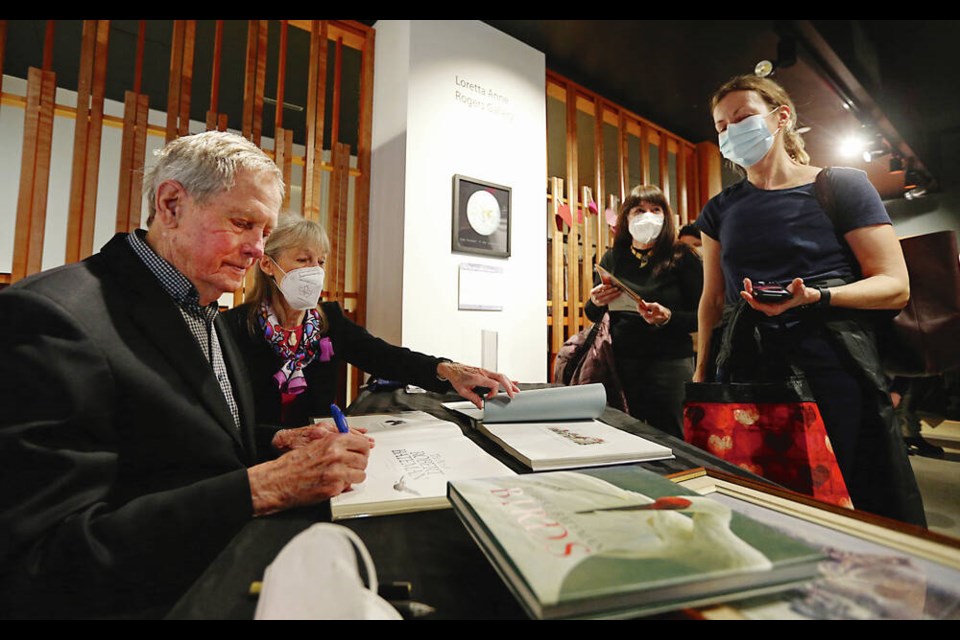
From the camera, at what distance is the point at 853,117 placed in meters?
2.83

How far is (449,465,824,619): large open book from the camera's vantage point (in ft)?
0.95

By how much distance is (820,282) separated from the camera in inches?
38.8

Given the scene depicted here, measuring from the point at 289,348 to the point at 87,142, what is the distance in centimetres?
185

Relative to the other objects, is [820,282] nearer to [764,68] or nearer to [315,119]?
[764,68]

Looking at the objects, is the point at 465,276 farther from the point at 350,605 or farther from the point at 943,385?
the point at 943,385

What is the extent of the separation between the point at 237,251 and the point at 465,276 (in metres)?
2.03

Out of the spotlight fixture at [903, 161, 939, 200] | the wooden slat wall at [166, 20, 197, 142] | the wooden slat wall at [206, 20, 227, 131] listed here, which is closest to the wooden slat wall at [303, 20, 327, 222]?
the wooden slat wall at [206, 20, 227, 131]

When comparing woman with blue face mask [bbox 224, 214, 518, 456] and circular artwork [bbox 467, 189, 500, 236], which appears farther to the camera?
circular artwork [bbox 467, 189, 500, 236]

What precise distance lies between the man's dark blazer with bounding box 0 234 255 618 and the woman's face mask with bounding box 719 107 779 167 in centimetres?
140

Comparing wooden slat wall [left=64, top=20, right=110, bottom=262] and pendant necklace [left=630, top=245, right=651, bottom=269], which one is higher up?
wooden slat wall [left=64, top=20, right=110, bottom=262]

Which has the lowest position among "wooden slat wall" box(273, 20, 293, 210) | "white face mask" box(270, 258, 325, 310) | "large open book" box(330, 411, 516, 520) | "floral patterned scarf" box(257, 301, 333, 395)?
"large open book" box(330, 411, 516, 520)

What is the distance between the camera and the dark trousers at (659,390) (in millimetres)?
1945

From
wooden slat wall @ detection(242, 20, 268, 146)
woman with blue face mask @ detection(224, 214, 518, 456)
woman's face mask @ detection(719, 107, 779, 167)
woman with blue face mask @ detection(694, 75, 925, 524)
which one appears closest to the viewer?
woman with blue face mask @ detection(694, 75, 925, 524)

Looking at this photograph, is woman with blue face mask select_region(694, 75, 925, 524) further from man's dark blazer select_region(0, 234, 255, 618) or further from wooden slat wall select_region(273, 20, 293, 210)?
wooden slat wall select_region(273, 20, 293, 210)
